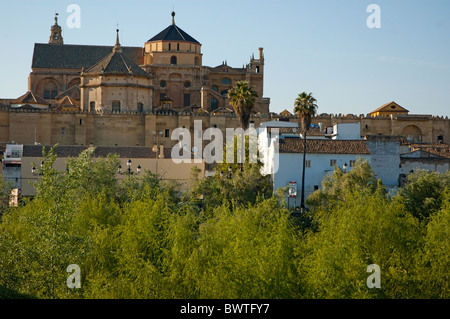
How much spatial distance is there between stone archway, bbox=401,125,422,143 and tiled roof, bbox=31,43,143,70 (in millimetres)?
22554

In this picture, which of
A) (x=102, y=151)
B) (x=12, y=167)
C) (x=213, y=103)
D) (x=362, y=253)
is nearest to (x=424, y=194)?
(x=362, y=253)

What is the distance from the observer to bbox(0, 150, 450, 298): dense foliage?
2391 cm

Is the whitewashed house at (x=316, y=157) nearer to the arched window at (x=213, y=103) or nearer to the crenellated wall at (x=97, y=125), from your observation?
the crenellated wall at (x=97, y=125)

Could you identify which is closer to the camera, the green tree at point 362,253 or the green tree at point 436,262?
the green tree at point 362,253

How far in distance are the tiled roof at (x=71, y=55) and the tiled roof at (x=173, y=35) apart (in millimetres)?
2652

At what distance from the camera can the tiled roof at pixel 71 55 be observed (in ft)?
241

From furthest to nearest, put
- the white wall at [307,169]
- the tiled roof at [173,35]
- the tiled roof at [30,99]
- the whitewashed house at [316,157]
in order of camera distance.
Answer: the tiled roof at [173,35]
the tiled roof at [30,99]
the whitewashed house at [316,157]
the white wall at [307,169]

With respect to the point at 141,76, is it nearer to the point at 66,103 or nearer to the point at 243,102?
the point at 66,103

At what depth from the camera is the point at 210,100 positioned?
6931 cm

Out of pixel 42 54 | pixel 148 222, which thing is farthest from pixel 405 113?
pixel 148 222

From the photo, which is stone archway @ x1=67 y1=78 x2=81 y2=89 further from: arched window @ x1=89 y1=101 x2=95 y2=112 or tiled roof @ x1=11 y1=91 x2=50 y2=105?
arched window @ x1=89 y1=101 x2=95 y2=112

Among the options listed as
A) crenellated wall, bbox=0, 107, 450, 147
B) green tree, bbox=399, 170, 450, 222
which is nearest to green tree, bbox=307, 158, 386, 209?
green tree, bbox=399, 170, 450, 222

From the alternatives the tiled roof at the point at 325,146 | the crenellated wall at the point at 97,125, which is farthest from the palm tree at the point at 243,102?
the crenellated wall at the point at 97,125
